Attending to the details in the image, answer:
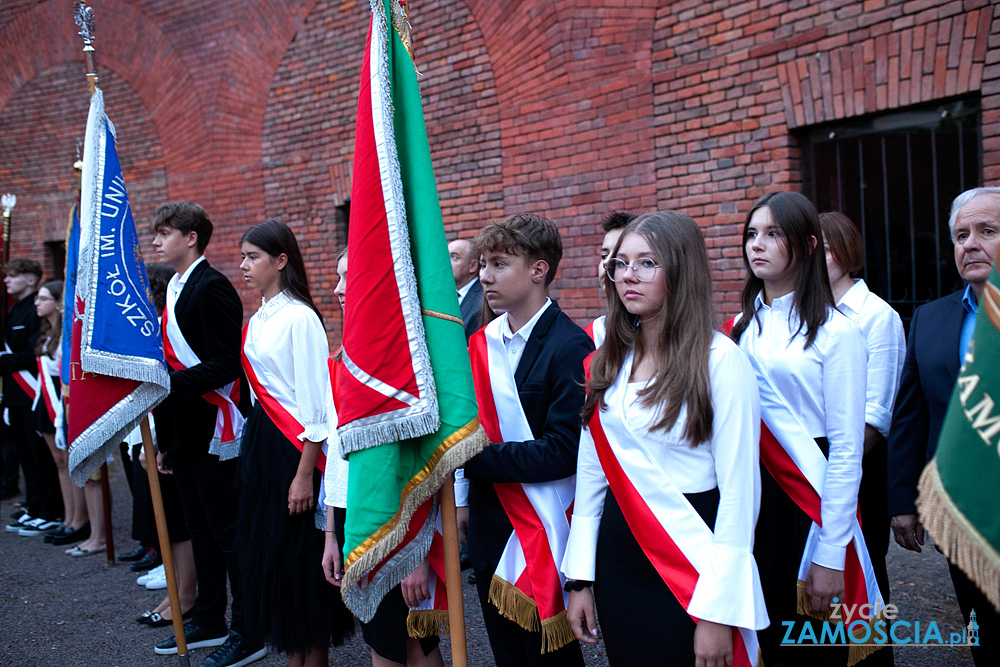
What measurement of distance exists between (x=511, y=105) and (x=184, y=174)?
18.0 feet

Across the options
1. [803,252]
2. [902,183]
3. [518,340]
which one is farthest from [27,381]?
[902,183]

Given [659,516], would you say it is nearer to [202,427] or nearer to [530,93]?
[202,427]

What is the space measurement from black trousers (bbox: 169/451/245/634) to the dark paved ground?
10.8 inches

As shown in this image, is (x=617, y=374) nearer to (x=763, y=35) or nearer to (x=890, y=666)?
(x=890, y=666)

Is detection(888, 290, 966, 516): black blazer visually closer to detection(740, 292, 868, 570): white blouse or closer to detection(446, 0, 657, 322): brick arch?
detection(740, 292, 868, 570): white blouse

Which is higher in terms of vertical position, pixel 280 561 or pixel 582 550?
pixel 582 550

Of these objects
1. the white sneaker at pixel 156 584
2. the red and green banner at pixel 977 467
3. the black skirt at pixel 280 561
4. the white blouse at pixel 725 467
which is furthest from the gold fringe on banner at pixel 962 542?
the white sneaker at pixel 156 584

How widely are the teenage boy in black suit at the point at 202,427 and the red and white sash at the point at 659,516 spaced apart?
2.46m

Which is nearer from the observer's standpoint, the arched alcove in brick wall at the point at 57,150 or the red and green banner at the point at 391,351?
the red and green banner at the point at 391,351

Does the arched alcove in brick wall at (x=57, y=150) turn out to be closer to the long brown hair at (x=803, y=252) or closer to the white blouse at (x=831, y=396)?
the long brown hair at (x=803, y=252)

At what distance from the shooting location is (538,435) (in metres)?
2.47

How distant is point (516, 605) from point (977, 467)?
1.44 metres

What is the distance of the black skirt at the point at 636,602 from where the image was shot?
6.45ft

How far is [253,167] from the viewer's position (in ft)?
32.3
